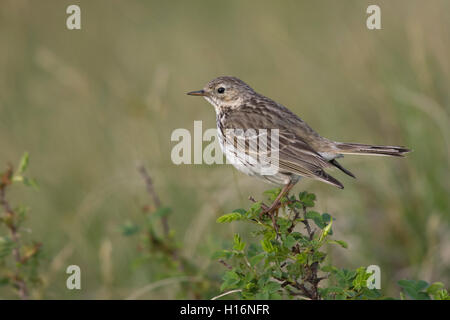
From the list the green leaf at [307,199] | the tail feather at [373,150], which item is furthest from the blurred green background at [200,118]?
the green leaf at [307,199]

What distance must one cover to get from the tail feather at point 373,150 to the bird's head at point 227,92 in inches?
44.7

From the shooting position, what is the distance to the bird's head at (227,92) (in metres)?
5.15

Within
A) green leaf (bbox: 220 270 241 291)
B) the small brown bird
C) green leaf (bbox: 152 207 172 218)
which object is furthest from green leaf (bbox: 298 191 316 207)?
green leaf (bbox: 152 207 172 218)

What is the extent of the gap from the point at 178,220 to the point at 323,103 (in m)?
2.27

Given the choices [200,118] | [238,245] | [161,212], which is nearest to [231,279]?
[238,245]

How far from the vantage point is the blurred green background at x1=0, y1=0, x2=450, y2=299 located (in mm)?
5488

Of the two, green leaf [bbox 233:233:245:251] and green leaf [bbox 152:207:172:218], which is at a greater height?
green leaf [bbox 152:207:172:218]

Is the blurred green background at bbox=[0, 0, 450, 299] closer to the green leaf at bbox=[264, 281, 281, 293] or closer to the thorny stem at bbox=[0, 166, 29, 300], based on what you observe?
the thorny stem at bbox=[0, 166, 29, 300]

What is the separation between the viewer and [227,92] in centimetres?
518

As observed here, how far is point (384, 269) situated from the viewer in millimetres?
5391

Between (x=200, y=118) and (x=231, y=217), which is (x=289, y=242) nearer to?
(x=231, y=217)

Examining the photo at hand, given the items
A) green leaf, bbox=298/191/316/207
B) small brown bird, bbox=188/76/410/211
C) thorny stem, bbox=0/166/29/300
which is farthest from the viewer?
small brown bird, bbox=188/76/410/211

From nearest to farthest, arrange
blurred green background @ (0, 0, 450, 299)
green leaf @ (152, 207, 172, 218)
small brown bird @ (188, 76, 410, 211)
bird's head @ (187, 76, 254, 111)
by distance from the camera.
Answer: small brown bird @ (188, 76, 410, 211) < green leaf @ (152, 207, 172, 218) < bird's head @ (187, 76, 254, 111) < blurred green background @ (0, 0, 450, 299)

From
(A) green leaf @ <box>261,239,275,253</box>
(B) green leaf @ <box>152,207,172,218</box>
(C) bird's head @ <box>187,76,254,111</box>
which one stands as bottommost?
(A) green leaf @ <box>261,239,275,253</box>
